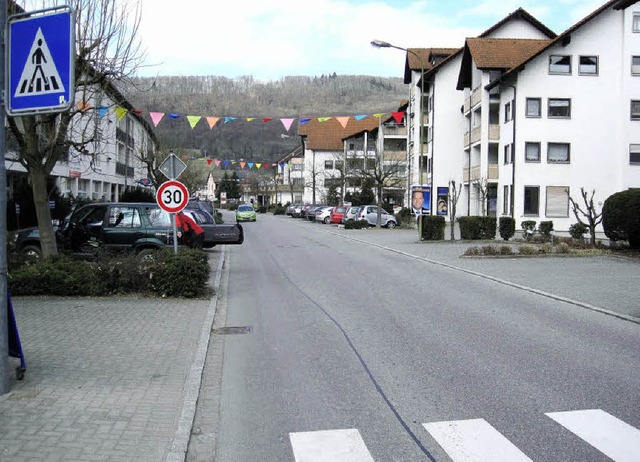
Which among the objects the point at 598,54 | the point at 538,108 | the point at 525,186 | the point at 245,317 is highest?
the point at 598,54

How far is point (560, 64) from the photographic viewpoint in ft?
128

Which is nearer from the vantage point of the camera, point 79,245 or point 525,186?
point 79,245

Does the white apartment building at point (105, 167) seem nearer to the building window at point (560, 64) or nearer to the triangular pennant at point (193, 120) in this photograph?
the triangular pennant at point (193, 120)

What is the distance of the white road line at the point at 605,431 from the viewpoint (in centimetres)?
441

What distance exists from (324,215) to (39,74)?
47639mm

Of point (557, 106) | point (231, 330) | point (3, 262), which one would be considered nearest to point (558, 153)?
point (557, 106)

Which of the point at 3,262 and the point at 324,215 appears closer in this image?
the point at 3,262

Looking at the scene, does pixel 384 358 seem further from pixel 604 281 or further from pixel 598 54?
pixel 598 54

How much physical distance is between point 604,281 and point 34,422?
42.5ft

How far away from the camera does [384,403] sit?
221 inches

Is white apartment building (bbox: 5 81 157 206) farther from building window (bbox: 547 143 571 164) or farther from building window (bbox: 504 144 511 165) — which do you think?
building window (bbox: 547 143 571 164)

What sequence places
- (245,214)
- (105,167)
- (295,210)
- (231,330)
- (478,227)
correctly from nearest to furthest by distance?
(231,330) < (478,227) < (105,167) < (245,214) < (295,210)

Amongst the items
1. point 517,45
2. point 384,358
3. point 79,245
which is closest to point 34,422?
point 384,358

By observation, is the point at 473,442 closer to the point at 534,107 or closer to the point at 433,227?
the point at 433,227
